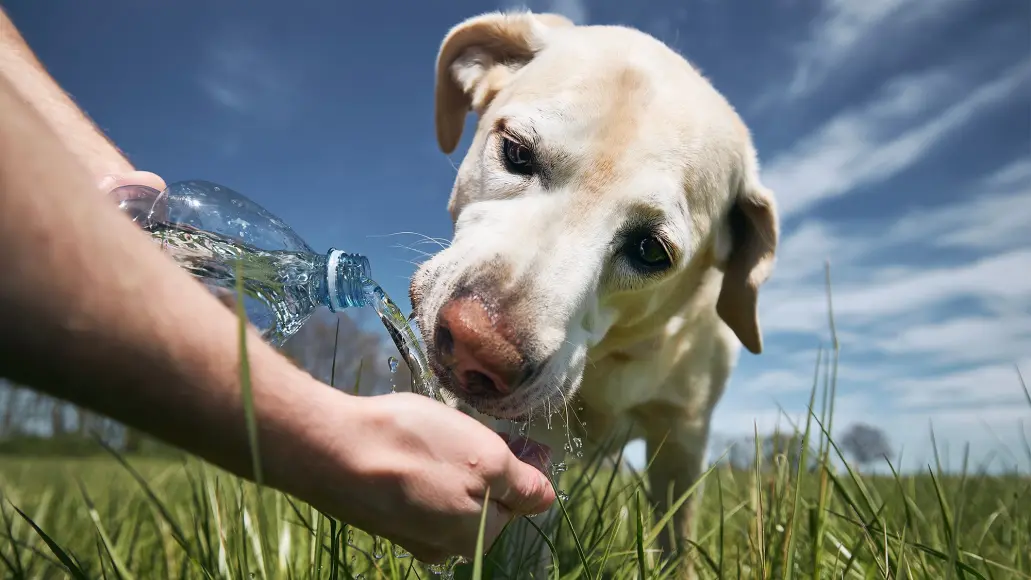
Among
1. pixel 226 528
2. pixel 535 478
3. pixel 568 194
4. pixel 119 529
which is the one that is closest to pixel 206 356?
pixel 535 478

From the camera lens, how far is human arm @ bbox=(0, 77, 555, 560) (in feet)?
2.22

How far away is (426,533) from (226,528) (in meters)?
1.60

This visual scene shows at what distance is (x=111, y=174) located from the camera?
206cm

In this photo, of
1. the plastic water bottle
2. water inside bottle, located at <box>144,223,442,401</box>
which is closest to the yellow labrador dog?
water inside bottle, located at <box>144,223,442,401</box>

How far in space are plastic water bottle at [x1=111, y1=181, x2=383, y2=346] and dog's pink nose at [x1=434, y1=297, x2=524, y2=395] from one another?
482 millimetres

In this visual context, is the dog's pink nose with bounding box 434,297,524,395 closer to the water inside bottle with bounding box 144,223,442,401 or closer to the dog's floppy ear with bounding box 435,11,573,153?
the water inside bottle with bounding box 144,223,442,401

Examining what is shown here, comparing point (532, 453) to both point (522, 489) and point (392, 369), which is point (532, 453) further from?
point (392, 369)

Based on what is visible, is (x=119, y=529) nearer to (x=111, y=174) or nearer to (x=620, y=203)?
(x=111, y=174)

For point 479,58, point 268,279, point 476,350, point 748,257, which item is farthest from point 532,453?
point 479,58

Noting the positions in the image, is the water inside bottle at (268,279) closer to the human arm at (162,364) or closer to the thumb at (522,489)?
the thumb at (522,489)

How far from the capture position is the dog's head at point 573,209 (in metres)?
1.78

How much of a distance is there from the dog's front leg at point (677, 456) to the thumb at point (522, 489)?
6.33ft

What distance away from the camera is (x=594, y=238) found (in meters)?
2.12

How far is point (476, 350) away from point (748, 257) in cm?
168
